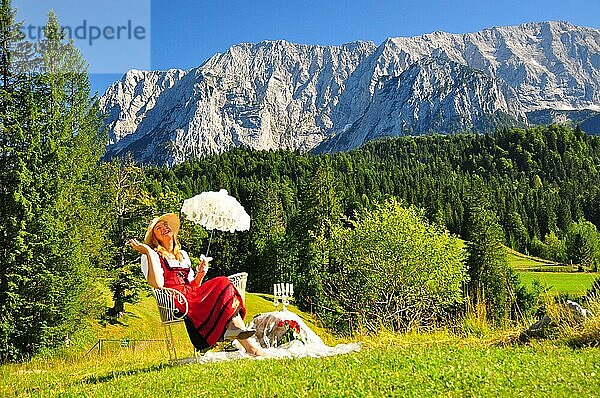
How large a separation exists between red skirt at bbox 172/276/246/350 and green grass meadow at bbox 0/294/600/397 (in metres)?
0.55

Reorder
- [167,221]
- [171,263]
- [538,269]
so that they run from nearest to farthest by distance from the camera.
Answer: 1. [171,263]
2. [167,221]
3. [538,269]

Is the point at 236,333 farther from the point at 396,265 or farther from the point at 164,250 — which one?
the point at 396,265

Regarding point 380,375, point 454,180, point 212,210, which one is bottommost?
point 380,375

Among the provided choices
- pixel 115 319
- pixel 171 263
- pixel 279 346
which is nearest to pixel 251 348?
pixel 279 346

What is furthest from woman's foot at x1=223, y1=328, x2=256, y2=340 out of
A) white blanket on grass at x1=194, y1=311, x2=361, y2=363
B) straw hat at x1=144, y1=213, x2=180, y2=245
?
straw hat at x1=144, y1=213, x2=180, y2=245

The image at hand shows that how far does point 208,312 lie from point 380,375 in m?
3.69

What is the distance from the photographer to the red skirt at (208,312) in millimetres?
9273

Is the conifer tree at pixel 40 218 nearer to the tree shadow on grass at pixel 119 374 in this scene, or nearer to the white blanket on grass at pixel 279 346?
the white blanket on grass at pixel 279 346

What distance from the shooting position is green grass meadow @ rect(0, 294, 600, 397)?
19.6 feet

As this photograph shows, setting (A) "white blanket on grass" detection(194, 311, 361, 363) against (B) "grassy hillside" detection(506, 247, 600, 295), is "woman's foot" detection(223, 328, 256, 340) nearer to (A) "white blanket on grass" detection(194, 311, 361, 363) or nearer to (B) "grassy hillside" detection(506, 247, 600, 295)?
(A) "white blanket on grass" detection(194, 311, 361, 363)

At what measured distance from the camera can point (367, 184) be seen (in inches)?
5281

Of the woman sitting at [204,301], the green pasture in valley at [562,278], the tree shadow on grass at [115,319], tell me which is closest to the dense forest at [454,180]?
the green pasture in valley at [562,278]

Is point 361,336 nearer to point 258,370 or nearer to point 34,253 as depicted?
point 258,370

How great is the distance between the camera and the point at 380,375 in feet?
21.8
